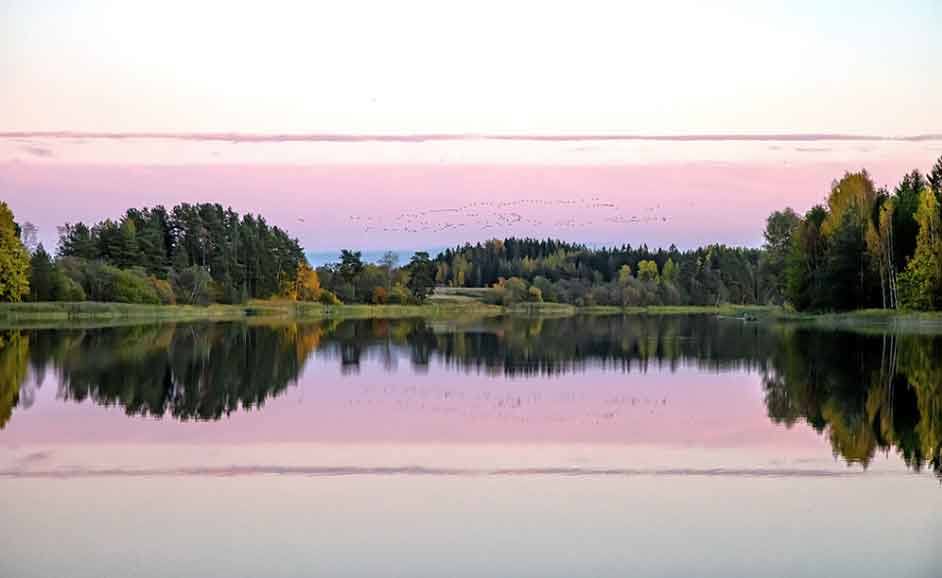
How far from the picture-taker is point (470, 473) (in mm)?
14164

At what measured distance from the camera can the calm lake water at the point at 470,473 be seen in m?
9.92

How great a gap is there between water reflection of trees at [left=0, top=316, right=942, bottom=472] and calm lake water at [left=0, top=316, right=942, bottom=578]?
179mm

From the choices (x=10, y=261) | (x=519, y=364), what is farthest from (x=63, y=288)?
(x=519, y=364)

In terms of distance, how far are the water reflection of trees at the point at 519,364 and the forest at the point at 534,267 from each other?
13.4 m

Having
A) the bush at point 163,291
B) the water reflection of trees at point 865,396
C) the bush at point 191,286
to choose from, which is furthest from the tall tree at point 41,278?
the water reflection of trees at point 865,396

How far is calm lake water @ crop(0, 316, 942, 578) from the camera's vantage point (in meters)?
9.92

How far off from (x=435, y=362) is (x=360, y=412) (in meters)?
14.2

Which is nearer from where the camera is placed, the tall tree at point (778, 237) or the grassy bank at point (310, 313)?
the grassy bank at point (310, 313)

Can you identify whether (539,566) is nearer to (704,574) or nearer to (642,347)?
(704,574)

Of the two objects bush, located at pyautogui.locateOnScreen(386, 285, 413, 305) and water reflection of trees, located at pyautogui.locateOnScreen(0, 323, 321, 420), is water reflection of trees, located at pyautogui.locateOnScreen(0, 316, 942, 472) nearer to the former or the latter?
water reflection of trees, located at pyautogui.locateOnScreen(0, 323, 321, 420)

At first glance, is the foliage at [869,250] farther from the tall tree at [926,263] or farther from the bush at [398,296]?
the bush at [398,296]

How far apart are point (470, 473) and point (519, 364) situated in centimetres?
1987

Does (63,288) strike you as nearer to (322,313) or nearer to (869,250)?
(322,313)

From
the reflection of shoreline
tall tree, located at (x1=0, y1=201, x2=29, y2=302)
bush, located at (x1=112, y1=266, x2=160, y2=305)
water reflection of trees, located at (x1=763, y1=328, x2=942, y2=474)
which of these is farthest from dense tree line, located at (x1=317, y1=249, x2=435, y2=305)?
the reflection of shoreline
